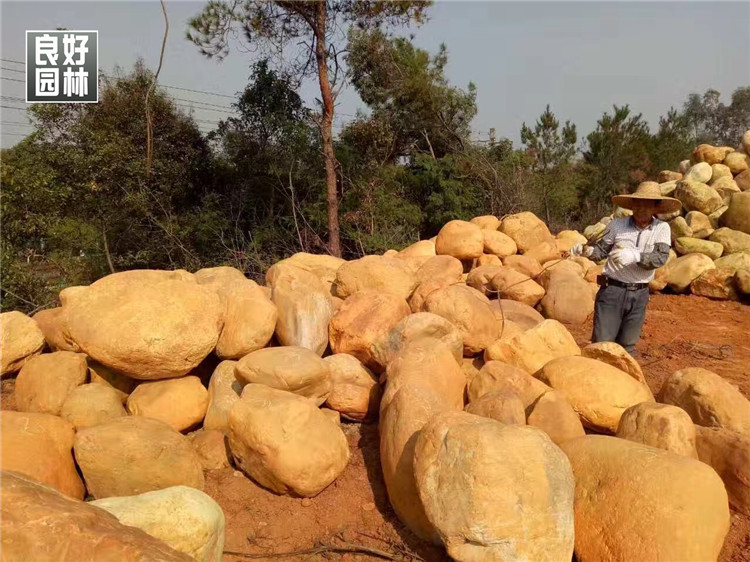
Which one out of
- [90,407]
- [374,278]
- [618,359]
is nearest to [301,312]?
[374,278]

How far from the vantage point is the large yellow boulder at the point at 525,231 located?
22.8 ft

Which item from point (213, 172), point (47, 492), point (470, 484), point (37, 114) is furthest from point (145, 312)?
point (213, 172)

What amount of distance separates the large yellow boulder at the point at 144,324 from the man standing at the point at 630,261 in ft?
9.38

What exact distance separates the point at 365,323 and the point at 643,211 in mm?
2226

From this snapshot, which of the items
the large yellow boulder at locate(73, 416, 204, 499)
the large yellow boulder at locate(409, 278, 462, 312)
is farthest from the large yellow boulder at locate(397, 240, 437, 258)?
the large yellow boulder at locate(73, 416, 204, 499)

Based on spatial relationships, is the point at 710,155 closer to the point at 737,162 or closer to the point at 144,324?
the point at 737,162

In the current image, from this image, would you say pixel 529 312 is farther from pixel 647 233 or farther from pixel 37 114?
pixel 37 114

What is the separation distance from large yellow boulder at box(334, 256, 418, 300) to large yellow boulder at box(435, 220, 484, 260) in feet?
5.93

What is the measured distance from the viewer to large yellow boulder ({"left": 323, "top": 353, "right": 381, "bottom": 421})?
3.43 m

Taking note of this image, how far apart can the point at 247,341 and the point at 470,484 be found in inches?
76.8

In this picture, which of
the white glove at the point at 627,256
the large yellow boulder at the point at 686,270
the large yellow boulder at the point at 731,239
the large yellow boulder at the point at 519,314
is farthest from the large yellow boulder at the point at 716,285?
the white glove at the point at 627,256

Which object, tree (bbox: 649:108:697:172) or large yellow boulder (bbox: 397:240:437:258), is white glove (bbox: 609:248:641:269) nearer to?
large yellow boulder (bbox: 397:240:437:258)

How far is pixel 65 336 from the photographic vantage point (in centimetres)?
350

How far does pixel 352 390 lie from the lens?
11.3ft
